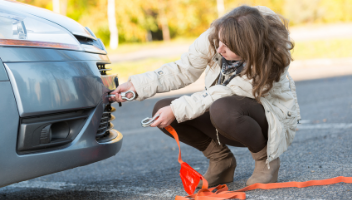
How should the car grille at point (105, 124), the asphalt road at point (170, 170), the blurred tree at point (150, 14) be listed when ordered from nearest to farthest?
the car grille at point (105, 124) < the asphalt road at point (170, 170) < the blurred tree at point (150, 14)

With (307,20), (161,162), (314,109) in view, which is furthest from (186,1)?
(161,162)

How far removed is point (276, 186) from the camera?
232cm

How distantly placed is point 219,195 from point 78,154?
33.5 inches

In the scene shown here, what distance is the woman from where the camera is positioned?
218cm

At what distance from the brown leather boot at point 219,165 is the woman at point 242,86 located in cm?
12

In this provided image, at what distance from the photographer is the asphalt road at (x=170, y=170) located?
2467 mm

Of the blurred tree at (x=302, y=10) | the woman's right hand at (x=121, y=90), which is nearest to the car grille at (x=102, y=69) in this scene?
the woman's right hand at (x=121, y=90)

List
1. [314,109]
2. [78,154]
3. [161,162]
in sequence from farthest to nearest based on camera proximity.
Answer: [314,109] < [161,162] < [78,154]

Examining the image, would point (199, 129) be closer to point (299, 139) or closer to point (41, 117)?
point (41, 117)

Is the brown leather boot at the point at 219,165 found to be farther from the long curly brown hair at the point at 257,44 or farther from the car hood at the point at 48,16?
the car hood at the point at 48,16

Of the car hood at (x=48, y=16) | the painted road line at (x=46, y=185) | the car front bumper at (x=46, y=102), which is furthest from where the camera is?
the painted road line at (x=46, y=185)

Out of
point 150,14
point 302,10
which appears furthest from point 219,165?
point 302,10

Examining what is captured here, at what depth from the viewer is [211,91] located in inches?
91.8

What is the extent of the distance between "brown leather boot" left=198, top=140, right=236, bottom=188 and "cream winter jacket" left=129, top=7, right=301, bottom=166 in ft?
1.25
